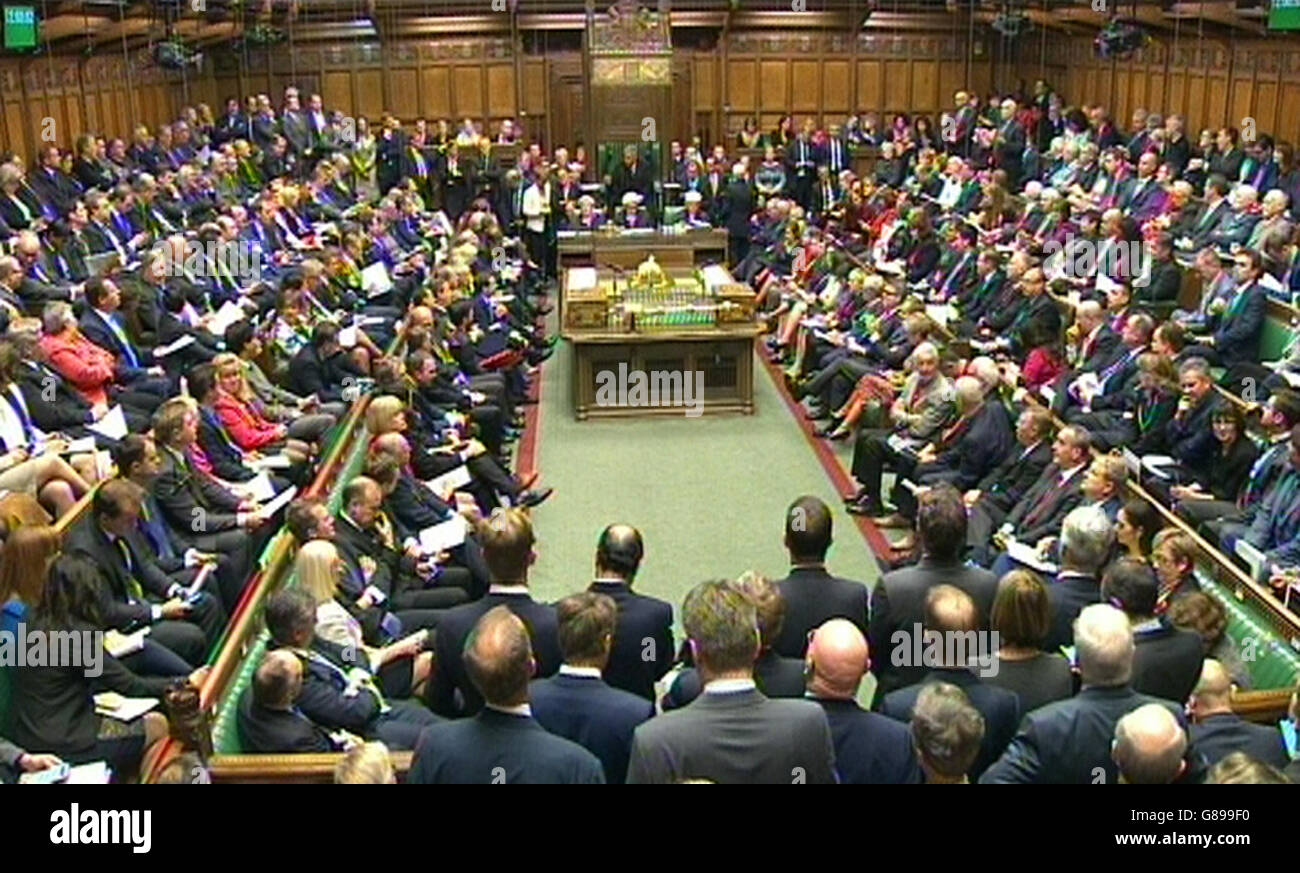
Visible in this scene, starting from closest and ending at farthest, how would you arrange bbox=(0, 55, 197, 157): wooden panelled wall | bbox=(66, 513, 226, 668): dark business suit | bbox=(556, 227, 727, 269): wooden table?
1. bbox=(66, 513, 226, 668): dark business suit
2. bbox=(0, 55, 197, 157): wooden panelled wall
3. bbox=(556, 227, 727, 269): wooden table

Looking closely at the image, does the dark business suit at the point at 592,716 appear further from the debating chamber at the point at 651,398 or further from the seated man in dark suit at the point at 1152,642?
the seated man in dark suit at the point at 1152,642

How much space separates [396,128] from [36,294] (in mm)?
9037

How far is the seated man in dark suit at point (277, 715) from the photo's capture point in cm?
413

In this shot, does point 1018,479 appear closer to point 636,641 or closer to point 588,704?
point 636,641

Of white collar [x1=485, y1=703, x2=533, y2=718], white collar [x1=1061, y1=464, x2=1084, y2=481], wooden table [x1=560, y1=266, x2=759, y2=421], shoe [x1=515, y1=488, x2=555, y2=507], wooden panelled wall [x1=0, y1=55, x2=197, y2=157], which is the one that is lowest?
shoe [x1=515, y1=488, x2=555, y2=507]

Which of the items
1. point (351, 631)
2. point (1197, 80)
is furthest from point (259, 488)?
point (1197, 80)

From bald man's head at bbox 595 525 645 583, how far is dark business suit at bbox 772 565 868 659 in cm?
53

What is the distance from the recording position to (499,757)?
127 inches

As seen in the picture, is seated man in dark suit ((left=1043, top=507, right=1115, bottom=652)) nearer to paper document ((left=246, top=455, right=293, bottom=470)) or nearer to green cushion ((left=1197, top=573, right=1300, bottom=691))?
green cushion ((left=1197, top=573, right=1300, bottom=691))

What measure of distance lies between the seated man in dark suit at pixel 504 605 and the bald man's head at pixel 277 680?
24.5 inches

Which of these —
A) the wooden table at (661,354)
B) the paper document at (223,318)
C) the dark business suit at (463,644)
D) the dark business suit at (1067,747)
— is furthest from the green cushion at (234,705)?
the wooden table at (661,354)

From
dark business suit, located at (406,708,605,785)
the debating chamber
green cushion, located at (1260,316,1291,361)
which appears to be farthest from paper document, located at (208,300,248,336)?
green cushion, located at (1260,316,1291,361)

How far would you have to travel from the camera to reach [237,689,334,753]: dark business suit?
4.15m

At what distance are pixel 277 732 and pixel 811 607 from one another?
186 centimetres
